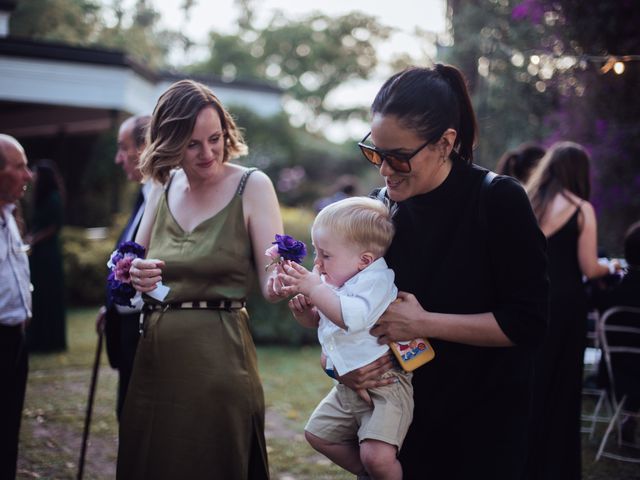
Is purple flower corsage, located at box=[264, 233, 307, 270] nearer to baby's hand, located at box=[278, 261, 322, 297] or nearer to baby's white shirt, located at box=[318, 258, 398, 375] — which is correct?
baby's hand, located at box=[278, 261, 322, 297]

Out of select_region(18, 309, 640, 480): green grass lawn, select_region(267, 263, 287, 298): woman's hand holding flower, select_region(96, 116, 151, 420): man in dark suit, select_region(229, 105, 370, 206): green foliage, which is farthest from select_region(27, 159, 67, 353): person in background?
select_region(229, 105, 370, 206): green foliage

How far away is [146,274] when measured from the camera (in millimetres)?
2730

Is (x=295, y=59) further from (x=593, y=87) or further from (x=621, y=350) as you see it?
(x=621, y=350)

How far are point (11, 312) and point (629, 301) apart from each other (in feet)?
15.2

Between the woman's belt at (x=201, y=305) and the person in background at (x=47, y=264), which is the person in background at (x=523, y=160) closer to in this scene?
the woman's belt at (x=201, y=305)

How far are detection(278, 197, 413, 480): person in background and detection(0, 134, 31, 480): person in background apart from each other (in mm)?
1996

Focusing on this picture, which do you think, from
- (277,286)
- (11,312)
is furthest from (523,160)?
(11,312)

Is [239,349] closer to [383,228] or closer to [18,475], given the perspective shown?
[383,228]

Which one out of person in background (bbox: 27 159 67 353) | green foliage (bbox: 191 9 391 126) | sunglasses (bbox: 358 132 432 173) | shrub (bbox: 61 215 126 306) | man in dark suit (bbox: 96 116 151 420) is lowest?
shrub (bbox: 61 215 126 306)

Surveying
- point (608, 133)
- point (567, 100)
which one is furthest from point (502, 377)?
point (567, 100)

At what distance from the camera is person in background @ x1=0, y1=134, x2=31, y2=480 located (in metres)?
3.56

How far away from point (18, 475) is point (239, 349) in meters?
2.94

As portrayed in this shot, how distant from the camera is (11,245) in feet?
12.1

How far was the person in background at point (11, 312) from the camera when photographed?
3.56m
